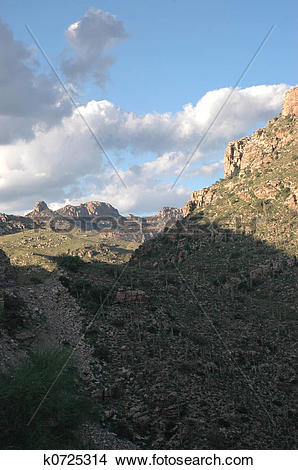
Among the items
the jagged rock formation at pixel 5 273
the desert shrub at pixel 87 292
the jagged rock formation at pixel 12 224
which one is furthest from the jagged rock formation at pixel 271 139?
the jagged rock formation at pixel 12 224

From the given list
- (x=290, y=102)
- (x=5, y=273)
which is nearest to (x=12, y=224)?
(x=5, y=273)

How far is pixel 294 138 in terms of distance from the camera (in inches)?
3807

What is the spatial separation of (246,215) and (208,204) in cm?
2137

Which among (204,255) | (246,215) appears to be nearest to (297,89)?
(246,215)

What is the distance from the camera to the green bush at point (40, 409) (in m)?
15.9

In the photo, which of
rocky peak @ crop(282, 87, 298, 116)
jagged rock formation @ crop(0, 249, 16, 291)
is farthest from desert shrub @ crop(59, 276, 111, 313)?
rocky peak @ crop(282, 87, 298, 116)

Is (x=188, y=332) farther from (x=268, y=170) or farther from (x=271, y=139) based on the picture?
(x=271, y=139)

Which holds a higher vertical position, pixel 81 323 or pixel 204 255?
pixel 204 255

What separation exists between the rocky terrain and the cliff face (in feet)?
3.98

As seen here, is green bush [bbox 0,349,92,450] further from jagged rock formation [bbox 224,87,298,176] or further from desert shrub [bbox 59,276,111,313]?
jagged rock formation [bbox 224,87,298,176]

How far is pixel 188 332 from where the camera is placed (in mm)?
38625

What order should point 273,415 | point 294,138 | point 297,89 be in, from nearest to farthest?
point 273,415 → point 294,138 → point 297,89

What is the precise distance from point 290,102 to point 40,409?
124170 mm

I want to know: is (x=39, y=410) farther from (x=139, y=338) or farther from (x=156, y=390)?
(x=139, y=338)
